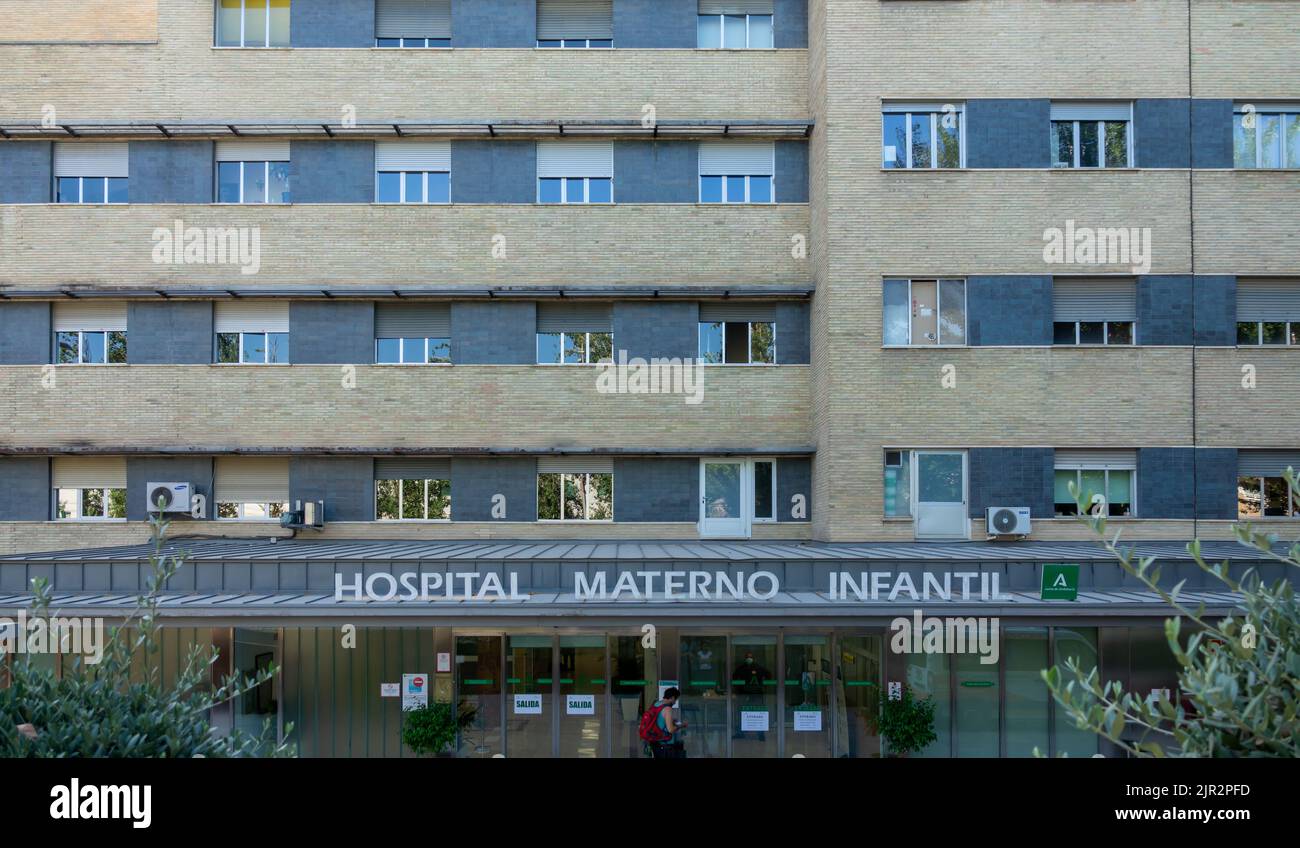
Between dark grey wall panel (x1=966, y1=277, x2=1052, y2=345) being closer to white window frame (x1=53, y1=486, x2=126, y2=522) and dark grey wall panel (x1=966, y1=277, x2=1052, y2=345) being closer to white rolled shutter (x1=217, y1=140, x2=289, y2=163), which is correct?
white rolled shutter (x1=217, y1=140, x2=289, y2=163)

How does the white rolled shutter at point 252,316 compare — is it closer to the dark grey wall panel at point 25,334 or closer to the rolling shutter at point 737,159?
Result: the dark grey wall panel at point 25,334

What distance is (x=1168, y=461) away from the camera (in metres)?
15.0

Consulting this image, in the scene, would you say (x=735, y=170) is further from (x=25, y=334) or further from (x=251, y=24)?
(x=25, y=334)

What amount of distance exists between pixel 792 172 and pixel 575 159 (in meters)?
4.44

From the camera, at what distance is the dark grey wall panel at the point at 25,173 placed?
1598 centimetres

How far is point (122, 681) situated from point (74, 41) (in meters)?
17.6

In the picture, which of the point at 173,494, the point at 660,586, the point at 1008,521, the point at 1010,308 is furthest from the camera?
the point at 173,494

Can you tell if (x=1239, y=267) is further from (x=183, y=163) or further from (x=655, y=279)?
(x=183, y=163)

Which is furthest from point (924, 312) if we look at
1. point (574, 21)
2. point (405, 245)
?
point (405, 245)

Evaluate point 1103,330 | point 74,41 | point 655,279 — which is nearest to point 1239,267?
point 1103,330

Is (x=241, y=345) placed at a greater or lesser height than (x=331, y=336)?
lesser

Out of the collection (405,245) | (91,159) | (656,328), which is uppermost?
(91,159)

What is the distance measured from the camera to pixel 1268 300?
15.2 m

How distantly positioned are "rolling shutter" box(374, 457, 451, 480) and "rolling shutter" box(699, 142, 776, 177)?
7980 mm
